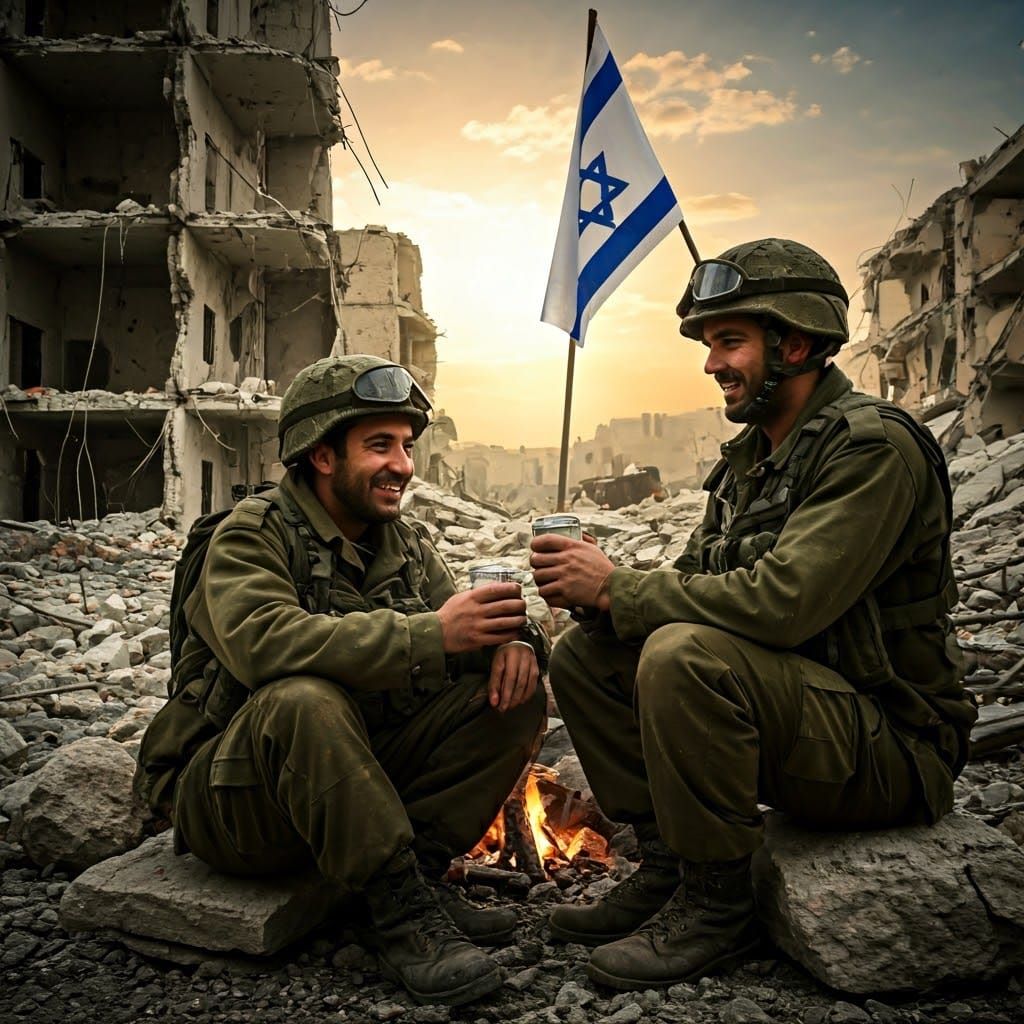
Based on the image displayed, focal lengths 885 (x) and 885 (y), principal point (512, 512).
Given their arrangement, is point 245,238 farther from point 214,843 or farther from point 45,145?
point 214,843

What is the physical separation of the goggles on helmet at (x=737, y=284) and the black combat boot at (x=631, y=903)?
6.01 feet

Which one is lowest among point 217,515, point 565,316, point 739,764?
point 739,764

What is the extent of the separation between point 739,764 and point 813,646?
0.48 meters

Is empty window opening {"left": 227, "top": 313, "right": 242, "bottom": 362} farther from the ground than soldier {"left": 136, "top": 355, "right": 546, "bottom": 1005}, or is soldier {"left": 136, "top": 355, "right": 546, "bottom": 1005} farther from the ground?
empty window opening {"left": 227, "top": 313, "right": 242, "bottom": 362}

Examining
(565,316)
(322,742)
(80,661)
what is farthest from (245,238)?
(322,742)

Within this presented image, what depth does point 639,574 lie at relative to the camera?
279cm

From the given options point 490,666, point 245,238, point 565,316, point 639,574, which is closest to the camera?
point 639,574

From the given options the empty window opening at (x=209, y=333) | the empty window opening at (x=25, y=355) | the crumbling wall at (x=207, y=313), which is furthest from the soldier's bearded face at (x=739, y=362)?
the empty window opening at (x=25, y=355)

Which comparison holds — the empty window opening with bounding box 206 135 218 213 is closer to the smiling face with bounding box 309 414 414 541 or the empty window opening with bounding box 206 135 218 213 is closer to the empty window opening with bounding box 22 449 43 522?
the empty window opening with bounding box 22 449 43 522

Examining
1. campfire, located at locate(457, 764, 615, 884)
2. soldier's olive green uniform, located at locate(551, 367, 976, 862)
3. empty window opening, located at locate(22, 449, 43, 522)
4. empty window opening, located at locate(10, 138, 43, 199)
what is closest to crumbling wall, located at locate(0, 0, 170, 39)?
empty window opening, located at locate(10, 138, 43, 199)

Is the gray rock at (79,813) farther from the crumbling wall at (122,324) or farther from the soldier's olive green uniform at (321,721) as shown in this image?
the crumbling wall at (122,324)

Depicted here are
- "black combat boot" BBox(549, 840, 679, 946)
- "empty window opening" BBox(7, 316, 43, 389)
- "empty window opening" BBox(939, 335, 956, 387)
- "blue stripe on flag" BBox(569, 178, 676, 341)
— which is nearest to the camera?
"black combat boot" BBox(549, 840, 679, 946)

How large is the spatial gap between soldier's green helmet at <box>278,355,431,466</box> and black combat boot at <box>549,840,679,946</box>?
69.8 inches

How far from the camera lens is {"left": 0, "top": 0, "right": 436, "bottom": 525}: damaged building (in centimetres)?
1545
